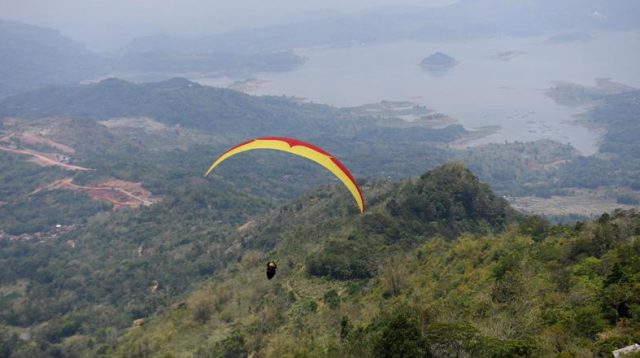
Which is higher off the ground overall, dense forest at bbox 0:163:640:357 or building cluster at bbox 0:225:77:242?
dense forest at bbox 0:163:640:357

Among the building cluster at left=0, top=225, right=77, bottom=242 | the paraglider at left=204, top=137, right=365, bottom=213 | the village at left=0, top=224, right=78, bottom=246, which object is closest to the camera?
the paraglider at left=204, top=137, right=365, bottom=213

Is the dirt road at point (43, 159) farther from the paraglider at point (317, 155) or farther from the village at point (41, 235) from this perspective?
the paraglider at point (317, 155)

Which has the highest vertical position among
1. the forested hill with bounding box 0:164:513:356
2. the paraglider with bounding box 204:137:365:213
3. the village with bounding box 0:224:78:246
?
the paraglider with bounding box 204:137:365:213

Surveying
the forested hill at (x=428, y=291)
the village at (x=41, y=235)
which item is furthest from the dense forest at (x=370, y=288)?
the village at (x=41, y=235)

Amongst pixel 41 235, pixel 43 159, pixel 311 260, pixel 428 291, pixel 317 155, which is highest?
pixel 317 155

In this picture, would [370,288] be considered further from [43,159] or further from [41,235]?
[43,159]

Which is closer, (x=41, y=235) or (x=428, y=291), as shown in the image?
(x=428, y=291)

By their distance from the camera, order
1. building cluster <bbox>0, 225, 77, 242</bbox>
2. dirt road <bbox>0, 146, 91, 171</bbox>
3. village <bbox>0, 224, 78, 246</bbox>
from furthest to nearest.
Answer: dirt road <bbox>0, 146, 91, 171</bbox> < building cluster <bbox>0, 225, 77, 242</bbox> < village <bbox>0, 224, 78, 246</bbox>

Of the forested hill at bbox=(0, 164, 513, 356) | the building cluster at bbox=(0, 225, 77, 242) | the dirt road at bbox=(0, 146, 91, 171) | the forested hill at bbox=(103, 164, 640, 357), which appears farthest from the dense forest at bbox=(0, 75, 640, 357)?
the dirt road at bbox=(0, 146, 91, 171)

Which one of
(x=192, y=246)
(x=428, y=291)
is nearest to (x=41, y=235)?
(x=192, y=246)

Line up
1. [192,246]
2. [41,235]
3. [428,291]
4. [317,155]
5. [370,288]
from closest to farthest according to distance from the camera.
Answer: [317,155] → [428,291] → [370,288] → [192,246] → [41,235]

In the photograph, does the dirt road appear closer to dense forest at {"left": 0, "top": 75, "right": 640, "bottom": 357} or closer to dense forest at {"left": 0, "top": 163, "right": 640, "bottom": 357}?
dense forest at {"left": 0, "top": 75, "right": 640, "bottom": 357}
